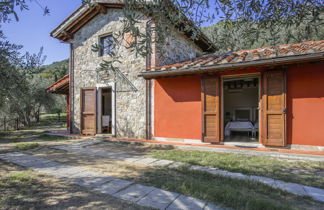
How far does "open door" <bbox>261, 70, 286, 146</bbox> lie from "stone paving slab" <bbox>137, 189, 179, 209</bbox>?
4072 millimetres

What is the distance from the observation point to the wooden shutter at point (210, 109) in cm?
618

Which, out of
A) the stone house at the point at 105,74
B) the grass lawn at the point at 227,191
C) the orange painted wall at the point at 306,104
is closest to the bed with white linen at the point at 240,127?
the orange painted wall at the point at 306,104

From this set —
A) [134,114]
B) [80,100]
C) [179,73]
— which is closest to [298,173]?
[179,73]

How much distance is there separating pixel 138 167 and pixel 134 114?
145 inches

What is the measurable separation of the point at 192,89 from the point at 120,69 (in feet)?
10.9

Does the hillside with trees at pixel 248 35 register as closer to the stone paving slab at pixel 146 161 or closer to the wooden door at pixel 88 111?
the stone paving slab at pixel 146 161

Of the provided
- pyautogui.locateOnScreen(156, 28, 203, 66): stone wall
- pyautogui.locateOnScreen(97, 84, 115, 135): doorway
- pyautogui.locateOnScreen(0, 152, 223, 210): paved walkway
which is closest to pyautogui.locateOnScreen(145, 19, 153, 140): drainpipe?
pyautogui.locateOnScreen(156, 28, 203, 66): stone wall

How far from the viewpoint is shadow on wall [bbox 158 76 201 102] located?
662 cm

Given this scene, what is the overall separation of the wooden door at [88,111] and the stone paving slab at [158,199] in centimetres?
652

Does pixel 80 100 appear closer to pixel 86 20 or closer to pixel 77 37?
pixel 77 37

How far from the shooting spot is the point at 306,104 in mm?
5188

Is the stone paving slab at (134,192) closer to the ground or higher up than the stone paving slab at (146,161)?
higher up

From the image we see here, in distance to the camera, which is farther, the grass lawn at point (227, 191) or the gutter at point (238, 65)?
the gutter at point (238, 65)

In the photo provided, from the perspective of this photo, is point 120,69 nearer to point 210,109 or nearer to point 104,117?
point 104,117
